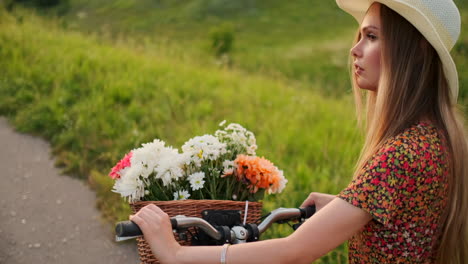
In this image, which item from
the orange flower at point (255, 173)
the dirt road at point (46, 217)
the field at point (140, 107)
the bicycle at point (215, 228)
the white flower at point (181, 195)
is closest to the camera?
the bicycle at point (215, 228)

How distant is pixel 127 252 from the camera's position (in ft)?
15.3

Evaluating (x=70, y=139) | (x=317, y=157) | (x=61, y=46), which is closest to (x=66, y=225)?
(x=70, y=139)

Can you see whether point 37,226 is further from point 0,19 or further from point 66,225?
point 0,19

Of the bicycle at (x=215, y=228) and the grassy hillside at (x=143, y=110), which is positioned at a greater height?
the bicycle at (x=215, y=228)

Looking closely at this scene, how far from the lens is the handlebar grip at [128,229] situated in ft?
6.21

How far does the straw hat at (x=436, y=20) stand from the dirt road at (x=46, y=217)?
332 cm

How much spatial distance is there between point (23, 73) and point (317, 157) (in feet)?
14.9

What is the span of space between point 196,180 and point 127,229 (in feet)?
1.53

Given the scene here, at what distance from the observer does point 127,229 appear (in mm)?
1913

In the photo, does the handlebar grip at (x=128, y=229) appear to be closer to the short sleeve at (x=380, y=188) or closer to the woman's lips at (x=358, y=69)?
the short sleeve at (x=380, y=188)

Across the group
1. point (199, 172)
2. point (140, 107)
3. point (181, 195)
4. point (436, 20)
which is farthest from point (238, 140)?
point (140, 107)

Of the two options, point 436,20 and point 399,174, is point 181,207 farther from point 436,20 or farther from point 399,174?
point 436,20

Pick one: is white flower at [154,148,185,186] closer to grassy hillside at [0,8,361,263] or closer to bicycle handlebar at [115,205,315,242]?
bicycle handlebar at [115,205,315,242]

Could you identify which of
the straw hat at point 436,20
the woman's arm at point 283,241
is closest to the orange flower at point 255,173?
the woman's arm at point 283,241
